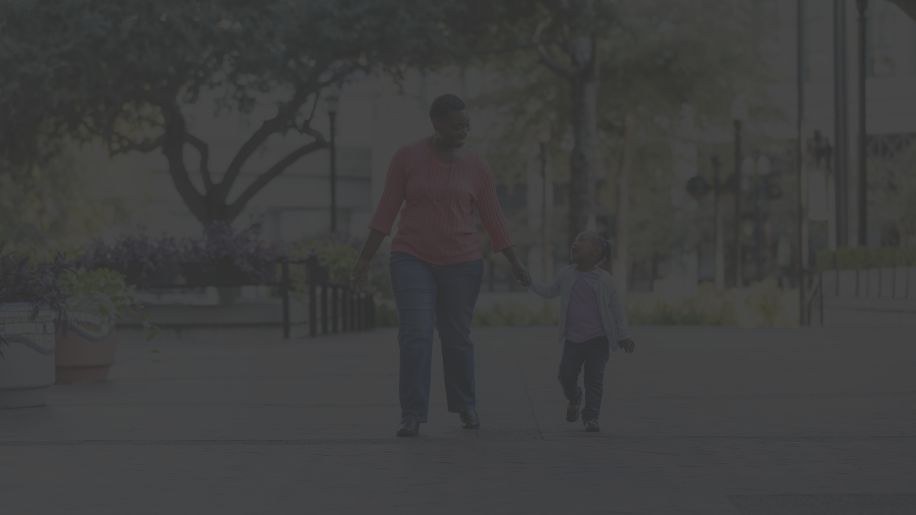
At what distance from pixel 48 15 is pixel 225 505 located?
80.7ft

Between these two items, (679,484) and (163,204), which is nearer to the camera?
(679,484)

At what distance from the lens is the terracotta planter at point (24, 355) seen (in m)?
12.0

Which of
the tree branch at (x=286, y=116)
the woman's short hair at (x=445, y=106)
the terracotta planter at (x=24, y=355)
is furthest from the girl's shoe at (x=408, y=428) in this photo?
the tree branch at (x=286, y=116)

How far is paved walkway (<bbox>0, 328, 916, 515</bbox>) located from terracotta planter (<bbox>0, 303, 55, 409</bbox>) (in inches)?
7.7

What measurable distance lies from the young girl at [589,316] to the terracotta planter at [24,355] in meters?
3.41

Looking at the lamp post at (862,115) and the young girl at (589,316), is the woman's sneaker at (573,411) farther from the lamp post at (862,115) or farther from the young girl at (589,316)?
the lamp post at (862,115)

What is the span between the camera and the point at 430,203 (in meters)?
10.3

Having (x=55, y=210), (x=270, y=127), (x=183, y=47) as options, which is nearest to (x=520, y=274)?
(x=183, y=47)

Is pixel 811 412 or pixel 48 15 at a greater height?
pixel 48 15

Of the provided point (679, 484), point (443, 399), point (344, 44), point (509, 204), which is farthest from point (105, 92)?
point (509, 204)

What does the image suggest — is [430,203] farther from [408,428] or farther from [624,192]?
[624,192]

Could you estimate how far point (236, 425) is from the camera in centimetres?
1115

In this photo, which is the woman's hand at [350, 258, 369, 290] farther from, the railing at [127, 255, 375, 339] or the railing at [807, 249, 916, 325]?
the railing at [807, 249, 916, 325]

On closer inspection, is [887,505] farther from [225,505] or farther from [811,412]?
[811,412]
